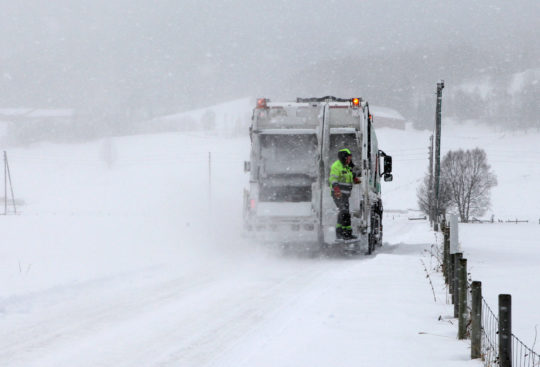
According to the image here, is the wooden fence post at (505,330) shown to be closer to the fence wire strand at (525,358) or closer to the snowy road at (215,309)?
the fence wire strand at (525,358)

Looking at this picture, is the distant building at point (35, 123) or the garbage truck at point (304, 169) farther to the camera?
the distant building at point (35, 123)

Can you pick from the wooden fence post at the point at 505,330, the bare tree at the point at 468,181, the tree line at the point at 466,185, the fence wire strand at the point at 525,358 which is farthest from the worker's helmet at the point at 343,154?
the bare tree at the point at 468,181

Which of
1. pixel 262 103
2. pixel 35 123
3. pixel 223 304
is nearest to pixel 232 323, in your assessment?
pixel 223 304

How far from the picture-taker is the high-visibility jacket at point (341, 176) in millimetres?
13508

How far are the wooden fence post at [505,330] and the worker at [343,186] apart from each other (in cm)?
952

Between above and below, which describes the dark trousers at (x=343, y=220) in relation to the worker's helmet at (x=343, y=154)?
below

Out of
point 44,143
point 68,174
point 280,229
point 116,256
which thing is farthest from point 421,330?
point 44,143

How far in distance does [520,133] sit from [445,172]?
116889 mm

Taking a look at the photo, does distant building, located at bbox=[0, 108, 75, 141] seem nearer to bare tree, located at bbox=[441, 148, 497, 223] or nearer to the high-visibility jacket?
Answer: bare tree, located at bbox=[441, 148, 497, 223]

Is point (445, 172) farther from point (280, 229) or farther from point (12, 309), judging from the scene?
point (12, 309)

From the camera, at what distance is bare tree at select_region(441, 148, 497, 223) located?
287ft

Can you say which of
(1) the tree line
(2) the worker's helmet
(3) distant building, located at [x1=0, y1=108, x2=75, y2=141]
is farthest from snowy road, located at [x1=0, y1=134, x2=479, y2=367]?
(3) distant building, located at [x1=0, y1=108, x2=75, y2=141]

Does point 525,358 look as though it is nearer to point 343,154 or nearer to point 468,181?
point 343,154

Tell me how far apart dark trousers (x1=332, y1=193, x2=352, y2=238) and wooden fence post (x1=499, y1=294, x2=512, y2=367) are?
9769 mm
